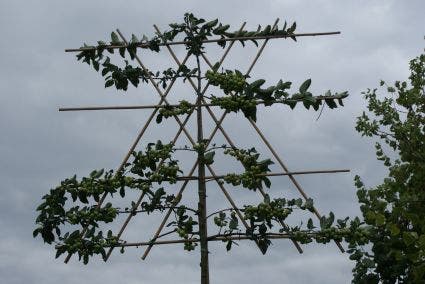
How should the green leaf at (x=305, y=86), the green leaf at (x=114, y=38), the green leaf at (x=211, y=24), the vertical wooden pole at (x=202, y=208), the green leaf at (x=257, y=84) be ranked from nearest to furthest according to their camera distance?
1. the vertical wooden pole at (x=202, y=208)
2. the green leaf at (x=257, y=84)
3. the green leaf at (x=305, y=86)
4. the green leaf at (x=211, y=24)
5. the green leaf at (x=114, y=38)

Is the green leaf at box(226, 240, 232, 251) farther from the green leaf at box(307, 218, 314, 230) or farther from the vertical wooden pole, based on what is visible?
the green leaf at box(307, 218, 314, 230)

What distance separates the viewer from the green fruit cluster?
29.0 feet

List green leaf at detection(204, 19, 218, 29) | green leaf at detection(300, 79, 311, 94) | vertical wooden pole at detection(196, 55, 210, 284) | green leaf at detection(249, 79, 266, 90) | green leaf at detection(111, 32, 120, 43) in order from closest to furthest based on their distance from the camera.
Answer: vertical wooden pole at detection(196, 55, 210, 284)
green leaf at detection(249, 79, 266, 90)
green leaf at detection(300, 79, 311, 94)
green leaf at detection(204, 19, 218, 29)
green leaf at detection(111, 32, 120, 43)

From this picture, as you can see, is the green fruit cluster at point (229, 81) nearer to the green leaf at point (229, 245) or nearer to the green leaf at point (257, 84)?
the green leaf at point (257, 84)

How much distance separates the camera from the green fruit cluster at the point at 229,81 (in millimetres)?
8844

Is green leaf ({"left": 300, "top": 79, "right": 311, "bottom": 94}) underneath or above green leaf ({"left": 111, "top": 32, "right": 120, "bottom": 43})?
underneath

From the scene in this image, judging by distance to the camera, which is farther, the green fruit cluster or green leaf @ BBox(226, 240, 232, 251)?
the green fruit cluster

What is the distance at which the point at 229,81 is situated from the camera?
884cm

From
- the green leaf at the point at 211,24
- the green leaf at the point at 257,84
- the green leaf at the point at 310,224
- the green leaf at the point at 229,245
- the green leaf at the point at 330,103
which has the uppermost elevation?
the green leaf at the point at 211,24

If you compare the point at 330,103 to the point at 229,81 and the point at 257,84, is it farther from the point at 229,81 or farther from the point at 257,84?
the point at 229,81

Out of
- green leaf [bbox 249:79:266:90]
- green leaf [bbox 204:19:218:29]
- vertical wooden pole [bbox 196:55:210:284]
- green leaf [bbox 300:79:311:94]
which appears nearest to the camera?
vertical wooden pole [bbox 196:55:210:284]

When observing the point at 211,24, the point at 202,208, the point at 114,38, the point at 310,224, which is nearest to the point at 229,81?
the point at 211,24

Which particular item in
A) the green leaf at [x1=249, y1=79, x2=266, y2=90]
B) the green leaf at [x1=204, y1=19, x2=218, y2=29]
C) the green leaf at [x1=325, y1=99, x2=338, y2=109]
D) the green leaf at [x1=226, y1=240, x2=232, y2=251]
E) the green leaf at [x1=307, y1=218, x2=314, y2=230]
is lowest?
the green leaf at [x1=226, y1=240, x2=232, y2=251]

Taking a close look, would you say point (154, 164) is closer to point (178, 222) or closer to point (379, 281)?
point (178, 222)
